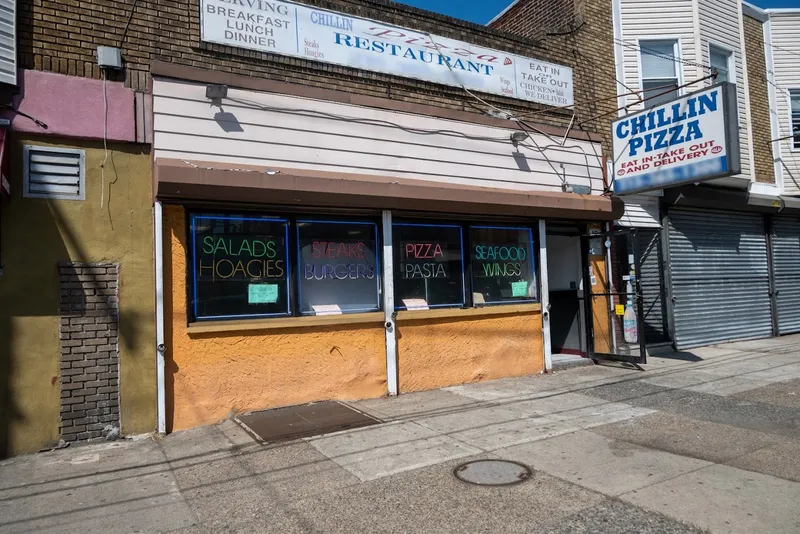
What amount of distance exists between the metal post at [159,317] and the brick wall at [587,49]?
7483 mm

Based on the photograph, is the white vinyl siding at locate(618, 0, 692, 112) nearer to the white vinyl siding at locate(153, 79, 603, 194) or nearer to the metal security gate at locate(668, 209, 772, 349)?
the white vinyl siding at locate(153, 79, 603, 194)

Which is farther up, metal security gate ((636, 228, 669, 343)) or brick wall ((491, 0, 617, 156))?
brick wall ((491, 0, 617, 156))

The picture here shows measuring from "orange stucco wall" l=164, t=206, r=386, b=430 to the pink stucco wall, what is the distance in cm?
115

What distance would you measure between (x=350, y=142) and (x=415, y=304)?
255 cm

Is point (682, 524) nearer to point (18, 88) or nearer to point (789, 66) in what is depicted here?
point (18, 88)

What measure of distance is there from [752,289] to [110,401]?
1341 cm

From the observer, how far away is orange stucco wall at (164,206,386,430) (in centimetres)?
671

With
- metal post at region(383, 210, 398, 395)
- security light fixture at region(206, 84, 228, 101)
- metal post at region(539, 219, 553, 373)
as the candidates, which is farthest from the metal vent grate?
metal post at region(539, 219, 553, 373)

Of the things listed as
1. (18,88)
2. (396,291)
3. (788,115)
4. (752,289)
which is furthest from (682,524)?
(788,115)

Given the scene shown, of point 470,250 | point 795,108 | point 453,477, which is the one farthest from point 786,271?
point 453,477

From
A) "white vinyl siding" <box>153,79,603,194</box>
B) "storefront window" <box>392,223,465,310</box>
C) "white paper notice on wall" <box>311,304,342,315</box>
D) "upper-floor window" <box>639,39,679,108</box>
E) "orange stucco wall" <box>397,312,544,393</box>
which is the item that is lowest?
"orange stucco wall" <box>397,312,544,393</box>

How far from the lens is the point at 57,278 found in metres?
6.24

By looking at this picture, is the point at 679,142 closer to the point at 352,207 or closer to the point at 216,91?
the point at 352,207

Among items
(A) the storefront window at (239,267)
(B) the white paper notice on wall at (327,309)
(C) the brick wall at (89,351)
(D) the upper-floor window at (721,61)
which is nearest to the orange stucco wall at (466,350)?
(B) the white paper notice on wall at (327,309)
